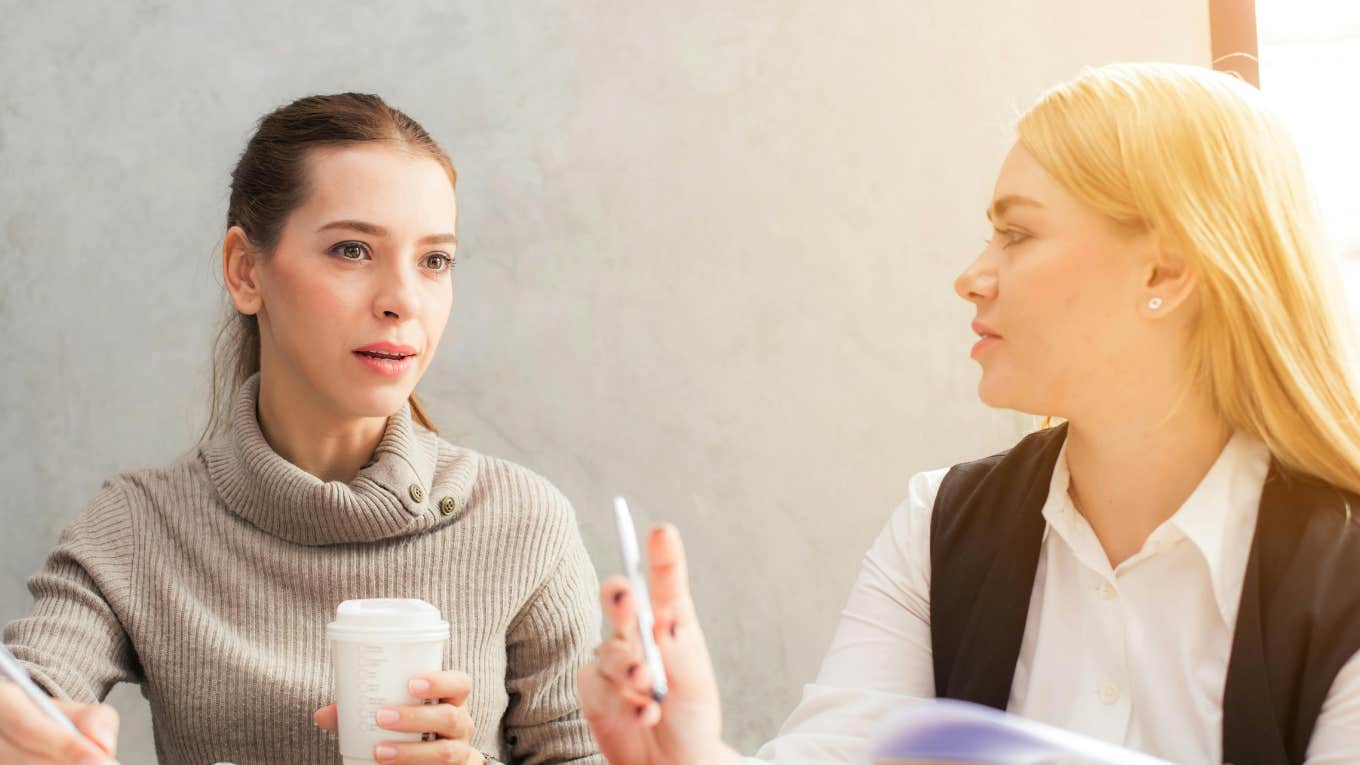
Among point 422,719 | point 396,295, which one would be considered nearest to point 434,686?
point 422,719

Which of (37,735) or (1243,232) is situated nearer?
(37,735)

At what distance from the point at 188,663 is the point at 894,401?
1.19 m

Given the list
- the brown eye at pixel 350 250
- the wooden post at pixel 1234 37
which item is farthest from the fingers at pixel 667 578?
the wooden post at pixel 1234 37

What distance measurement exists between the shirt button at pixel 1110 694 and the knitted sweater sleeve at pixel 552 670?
23.9 inches

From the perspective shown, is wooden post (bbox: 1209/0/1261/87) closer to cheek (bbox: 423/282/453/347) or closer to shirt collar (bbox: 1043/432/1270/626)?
shirt collar (bbox: 1043/432/1270/626)

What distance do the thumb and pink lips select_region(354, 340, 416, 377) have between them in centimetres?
58

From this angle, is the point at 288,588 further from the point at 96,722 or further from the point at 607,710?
the point at 607,710

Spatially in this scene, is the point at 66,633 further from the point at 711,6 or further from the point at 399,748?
the point at 711,6

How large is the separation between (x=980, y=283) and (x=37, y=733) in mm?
995

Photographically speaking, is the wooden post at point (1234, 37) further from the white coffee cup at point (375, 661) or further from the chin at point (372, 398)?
the white coffee cup at point (375, 661)

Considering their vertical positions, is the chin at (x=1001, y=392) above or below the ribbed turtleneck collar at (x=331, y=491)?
above

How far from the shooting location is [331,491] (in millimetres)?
1574

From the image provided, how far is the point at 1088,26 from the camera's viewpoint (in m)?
2.18

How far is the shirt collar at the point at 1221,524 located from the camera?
51.5 inches
